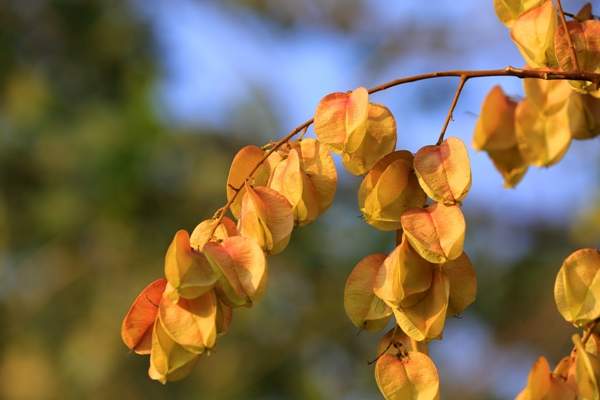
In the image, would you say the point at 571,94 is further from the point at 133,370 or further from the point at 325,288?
the point at 325,288

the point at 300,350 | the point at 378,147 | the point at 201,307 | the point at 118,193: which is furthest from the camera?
the point at 300,350

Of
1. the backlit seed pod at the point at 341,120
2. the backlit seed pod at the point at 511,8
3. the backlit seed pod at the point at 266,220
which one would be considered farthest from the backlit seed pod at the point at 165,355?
the backlit seed pod at the point at 511,8

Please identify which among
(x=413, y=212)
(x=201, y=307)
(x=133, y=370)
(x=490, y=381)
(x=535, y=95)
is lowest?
(x=133, y=370)

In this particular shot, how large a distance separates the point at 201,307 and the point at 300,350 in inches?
172

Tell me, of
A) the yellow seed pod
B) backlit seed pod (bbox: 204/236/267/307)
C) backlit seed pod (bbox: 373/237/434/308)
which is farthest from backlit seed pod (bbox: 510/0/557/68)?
backlit seed pod (bbox: 204/236/267/307)

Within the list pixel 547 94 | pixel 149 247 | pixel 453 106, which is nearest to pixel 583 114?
pixel 547 94

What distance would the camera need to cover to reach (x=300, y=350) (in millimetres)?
5164

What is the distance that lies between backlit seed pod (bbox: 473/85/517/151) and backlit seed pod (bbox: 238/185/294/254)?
38 cm

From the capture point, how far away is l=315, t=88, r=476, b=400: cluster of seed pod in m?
0.87

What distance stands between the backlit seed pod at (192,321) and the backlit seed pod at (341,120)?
0.18m

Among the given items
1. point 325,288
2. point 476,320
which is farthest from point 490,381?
point 325,288

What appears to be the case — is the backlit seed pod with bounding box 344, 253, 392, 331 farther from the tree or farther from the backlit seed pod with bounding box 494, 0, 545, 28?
the backlit seed pod with bounding box 494, 0, 545, 28

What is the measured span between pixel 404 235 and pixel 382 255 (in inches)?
2.2

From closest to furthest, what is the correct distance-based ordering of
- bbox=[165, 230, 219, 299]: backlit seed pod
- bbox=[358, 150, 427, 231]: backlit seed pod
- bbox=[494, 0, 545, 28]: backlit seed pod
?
bbox=[165, 230, 219, 299]: backlit seed pod → bbox=[358, 150, 427, 231]: backlit seed pod → bbox=[494, 0, 545, 28]: backlit seed pod
